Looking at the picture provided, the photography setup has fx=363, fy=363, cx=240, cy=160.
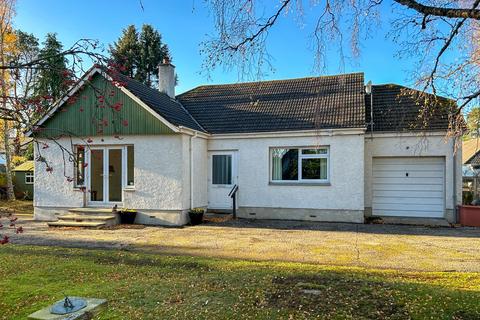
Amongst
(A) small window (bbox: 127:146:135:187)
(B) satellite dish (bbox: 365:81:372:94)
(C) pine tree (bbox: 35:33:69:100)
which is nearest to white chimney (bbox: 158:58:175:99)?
(A) small window (bbox: 127:146:135:187)

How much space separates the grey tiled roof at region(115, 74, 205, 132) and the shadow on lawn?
13.3 feet

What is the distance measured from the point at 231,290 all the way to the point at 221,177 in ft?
33.2

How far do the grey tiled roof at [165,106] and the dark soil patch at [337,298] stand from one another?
348 inches

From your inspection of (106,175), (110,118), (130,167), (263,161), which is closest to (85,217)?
(106,175)

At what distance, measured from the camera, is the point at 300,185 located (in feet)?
44.6

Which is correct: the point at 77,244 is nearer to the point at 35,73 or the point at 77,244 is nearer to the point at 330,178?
the point at 35,73

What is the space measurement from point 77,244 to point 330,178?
338 inches

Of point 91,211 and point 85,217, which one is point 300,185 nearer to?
point 91,211

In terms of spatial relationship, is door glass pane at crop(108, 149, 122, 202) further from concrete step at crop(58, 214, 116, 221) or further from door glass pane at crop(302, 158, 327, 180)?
door glass pane at crop(302, 158, 327, 180)

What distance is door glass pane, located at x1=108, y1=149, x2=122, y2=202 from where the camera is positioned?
13781mm

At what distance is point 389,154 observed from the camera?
13781mm

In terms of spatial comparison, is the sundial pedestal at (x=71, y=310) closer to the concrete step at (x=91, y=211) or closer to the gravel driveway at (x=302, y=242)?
the gravel driveway at (x=302, y=242)

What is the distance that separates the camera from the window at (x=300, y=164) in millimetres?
13578

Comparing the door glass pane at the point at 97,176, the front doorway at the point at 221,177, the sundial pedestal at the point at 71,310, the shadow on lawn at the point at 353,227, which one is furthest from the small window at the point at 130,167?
the sundial pedestal at the point at 71,310
